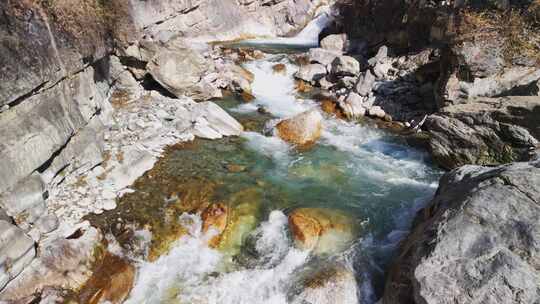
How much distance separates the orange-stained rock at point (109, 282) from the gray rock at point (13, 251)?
0.91m

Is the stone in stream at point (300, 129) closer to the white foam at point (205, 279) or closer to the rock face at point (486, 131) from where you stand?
the rock face at point (486, 131)

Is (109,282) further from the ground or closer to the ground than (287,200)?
further from the ground

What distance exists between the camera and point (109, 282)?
5.54 meters

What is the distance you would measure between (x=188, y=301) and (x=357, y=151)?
5.93m

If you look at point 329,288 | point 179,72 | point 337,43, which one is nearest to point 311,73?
point 337,43

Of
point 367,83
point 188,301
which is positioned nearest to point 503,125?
point 367,83

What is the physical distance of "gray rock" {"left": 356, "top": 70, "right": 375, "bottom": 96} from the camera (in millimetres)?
12820

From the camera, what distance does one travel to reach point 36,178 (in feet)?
19.9

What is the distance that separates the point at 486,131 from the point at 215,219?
20.1 feet

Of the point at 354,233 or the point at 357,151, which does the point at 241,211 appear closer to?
the point at 354,233

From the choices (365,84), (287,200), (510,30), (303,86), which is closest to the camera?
(287,200)

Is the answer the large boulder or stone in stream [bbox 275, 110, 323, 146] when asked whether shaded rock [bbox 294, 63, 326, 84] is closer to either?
the large boulder

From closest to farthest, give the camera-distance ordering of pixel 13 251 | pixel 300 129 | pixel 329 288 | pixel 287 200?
pixel 13 251 < pixel 329 288 < pixel 287 200 < pixel 300 129

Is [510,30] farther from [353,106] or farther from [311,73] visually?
[311,73]
